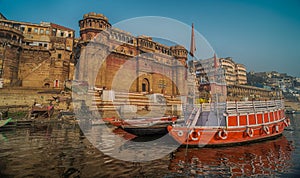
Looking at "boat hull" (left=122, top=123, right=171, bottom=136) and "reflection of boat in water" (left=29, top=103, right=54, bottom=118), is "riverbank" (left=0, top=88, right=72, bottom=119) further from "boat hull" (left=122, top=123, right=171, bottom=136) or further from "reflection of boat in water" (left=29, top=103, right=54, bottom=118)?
"boat hull" (left=122, top=123, right=171, bottom=136)

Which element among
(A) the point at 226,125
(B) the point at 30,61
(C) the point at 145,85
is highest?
(B) the point at 30,61

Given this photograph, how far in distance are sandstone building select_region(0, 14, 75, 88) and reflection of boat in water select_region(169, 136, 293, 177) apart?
3188 centimetres

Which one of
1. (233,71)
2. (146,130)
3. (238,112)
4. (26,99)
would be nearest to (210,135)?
(238,112)

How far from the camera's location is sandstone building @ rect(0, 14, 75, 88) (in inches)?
1172

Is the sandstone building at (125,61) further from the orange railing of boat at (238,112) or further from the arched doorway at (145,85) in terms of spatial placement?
the orange railing of boat at (238,112)

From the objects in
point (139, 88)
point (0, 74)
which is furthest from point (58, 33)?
point (139, 88)

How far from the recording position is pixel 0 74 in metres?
28.9

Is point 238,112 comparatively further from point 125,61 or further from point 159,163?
point 125,61

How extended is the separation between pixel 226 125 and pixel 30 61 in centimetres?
3720

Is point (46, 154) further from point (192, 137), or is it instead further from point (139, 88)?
point (139, 88)

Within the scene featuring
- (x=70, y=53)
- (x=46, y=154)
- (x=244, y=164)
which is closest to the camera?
(x=244, y=164)

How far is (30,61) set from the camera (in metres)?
33.0

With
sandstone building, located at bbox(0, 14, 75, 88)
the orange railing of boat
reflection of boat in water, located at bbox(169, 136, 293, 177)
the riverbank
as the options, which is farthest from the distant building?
reflection of boat in water, located at bbox(169, 136, 293, 177)

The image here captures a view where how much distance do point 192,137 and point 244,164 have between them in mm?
2561
